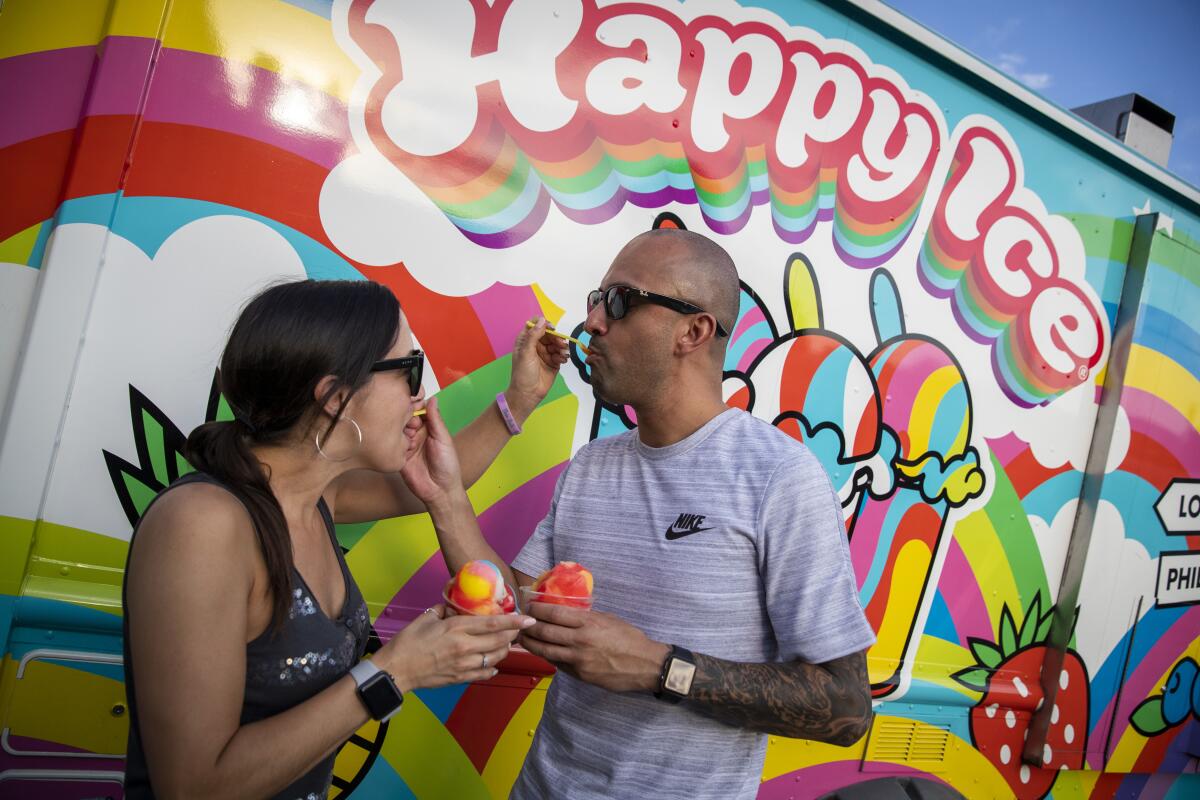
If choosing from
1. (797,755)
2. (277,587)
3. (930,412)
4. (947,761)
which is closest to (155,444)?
(277,587)

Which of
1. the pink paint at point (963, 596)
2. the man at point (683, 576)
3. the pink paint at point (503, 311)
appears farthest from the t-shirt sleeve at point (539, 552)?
the pink paint at point (963, 596)

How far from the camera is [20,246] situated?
173 cm

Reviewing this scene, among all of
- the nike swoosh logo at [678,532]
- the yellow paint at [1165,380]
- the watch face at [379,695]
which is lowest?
the watch face at [379,695]

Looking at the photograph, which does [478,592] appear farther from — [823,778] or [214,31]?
[823,778]

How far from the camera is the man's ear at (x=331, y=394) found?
1470mm

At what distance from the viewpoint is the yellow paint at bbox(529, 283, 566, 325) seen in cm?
229

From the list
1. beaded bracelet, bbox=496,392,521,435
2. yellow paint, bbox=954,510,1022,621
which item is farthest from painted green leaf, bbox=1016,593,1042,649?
beaded bracelet, bbox=496,392,521,435

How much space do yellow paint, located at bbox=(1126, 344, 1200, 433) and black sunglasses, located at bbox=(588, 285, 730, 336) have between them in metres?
2.29

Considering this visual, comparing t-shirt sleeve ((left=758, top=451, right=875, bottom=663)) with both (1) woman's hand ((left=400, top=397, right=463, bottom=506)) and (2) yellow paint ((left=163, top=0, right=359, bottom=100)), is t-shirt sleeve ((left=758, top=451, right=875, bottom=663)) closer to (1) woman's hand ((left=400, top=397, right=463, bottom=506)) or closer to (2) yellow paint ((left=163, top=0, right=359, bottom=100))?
(1) woman's hand ((left=400, top=397, right=463, bottom=506))

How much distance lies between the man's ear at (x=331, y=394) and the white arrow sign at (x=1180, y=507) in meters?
3.42

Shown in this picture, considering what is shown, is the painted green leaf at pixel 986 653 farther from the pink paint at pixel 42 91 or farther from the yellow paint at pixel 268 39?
the pink paint at pixel 42 91

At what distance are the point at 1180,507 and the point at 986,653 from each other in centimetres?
131

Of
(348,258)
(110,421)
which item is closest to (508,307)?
(348,258)

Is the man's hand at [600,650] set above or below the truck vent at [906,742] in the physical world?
above
